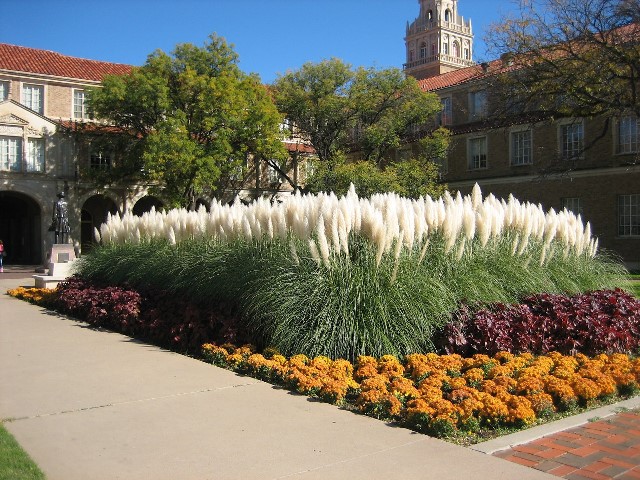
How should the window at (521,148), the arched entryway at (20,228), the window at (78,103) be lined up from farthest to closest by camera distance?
the arched entryway at (20,228), the window at (78,103), the window at (521,148)

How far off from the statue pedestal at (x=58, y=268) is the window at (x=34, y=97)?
2134cm

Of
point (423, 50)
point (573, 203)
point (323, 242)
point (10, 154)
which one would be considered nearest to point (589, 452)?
point (323, 242)

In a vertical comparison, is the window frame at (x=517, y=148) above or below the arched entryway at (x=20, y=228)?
above

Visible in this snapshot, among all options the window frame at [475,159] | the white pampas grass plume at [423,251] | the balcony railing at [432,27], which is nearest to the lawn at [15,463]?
the white pampas grass plume at [423,251]

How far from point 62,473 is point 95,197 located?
138 feet

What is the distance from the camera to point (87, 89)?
37.8 meters

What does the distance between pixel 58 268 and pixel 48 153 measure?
22331 mm

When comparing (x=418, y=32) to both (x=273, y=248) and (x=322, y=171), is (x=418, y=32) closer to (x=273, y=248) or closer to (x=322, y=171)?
(x=322, y=171)

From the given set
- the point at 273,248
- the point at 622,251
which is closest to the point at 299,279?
the point at 273,248

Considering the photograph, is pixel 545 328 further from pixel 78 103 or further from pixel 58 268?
pixel 78 103

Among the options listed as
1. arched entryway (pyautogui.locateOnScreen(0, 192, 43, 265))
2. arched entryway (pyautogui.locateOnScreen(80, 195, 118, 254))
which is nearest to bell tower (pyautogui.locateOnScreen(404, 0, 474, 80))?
arched entryway (pyautogui.locateOnScreen(80, 195, 118, 254))

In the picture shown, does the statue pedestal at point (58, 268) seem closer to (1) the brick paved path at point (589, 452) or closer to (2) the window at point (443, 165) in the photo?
(1) the brick paved path at point (589, 452)

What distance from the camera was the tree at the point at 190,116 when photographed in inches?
1336

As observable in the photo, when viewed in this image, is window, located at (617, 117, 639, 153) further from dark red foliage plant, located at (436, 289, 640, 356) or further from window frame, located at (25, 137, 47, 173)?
window frame, located at (25, 137, 47, 173)
